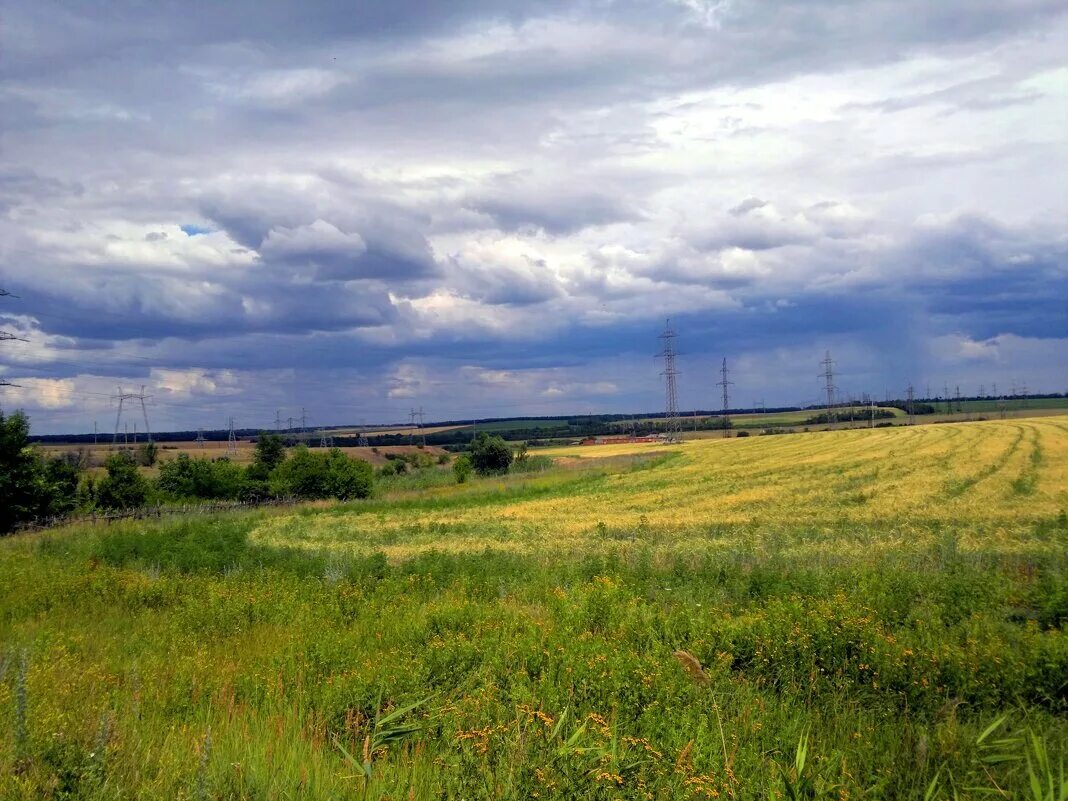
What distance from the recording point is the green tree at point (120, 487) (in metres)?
60.4

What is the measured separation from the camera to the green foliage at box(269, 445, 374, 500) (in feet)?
212

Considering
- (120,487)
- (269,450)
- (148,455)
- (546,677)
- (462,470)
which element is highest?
(546,677)

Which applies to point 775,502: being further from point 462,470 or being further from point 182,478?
point 182,478

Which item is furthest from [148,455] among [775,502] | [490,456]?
[775,502]

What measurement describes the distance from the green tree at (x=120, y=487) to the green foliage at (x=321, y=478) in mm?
10141

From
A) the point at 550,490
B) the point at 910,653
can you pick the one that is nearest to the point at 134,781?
the point at 910,653

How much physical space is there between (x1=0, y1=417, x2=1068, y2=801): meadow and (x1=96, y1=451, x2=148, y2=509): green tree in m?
47.5

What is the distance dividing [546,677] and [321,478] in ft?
200

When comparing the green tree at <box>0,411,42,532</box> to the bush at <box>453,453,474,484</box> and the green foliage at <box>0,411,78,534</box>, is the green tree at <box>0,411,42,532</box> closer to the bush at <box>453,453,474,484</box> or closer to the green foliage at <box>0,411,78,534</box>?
the green foliage at <box>0,411,78,534</box>

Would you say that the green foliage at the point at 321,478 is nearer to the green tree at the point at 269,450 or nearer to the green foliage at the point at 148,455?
the green tree at the point at 269,450

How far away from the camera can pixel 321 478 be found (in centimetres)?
6488

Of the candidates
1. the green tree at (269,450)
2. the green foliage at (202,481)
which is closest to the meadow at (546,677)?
the green foliage at (202,481)

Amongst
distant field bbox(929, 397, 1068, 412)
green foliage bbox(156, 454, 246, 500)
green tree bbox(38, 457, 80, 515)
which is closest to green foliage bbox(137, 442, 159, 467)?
green foliage bbox(156, 454, 246, 500)

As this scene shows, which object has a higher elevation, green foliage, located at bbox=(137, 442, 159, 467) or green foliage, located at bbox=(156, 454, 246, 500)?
green foliage, located at bbox=(137, 442, 159, 467)
